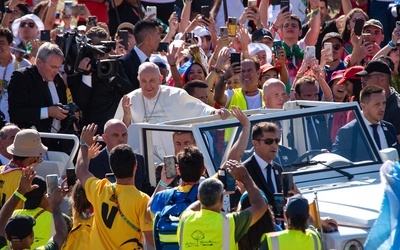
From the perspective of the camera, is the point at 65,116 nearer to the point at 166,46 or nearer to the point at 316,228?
the point at 166,46

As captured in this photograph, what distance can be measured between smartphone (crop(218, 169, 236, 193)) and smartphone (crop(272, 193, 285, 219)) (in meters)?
0.33

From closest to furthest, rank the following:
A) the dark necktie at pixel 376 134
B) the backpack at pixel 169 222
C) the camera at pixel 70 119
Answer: the backpack at pixel 169 222
the dark necktie at pixel 376 134
the camera at pixel 70 119

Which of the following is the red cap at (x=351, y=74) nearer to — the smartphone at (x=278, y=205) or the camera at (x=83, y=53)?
the camera at (x=83, y=53)

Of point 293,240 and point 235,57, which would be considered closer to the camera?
point 293,240

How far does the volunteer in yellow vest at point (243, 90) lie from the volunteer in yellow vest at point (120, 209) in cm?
380

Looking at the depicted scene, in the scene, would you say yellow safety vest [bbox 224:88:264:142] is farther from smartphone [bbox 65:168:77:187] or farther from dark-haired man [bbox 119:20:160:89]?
smartphone [bbox 65:168:77:187]

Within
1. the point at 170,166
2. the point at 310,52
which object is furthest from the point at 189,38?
the point at 170,166

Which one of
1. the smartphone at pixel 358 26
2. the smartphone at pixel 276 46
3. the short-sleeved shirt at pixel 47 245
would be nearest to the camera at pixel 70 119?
the smartphone at pixel 276 46

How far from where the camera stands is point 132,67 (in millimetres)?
12523

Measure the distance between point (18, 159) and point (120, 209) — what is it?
171cm

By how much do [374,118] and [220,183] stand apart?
3.32 m

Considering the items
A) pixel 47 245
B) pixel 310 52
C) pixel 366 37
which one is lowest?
pixel 47 245

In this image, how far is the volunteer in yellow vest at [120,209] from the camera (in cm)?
828

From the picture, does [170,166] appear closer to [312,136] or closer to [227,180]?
[227,180]
